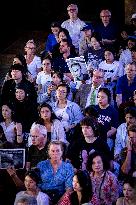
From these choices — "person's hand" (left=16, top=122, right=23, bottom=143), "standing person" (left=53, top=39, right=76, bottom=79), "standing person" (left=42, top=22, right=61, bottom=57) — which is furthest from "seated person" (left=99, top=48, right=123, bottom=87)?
"person's hand" (left=16, top=122, right=23, bottom=143)

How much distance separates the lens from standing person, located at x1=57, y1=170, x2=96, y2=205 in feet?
22.3

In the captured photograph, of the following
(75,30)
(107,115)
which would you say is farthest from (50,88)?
(75,30)

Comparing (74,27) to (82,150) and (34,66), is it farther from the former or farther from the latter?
(82,150)

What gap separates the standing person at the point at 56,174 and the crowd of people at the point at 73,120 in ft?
0.04

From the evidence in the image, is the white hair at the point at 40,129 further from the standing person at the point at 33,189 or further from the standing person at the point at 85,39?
the standing person at the point at 85,39

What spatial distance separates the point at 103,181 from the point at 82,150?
2.51 feet

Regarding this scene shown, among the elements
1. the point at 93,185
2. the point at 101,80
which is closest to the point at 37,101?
the point at 101,80

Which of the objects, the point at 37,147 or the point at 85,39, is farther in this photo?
the point at 85,39

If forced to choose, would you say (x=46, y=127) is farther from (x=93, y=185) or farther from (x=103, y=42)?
(x=103, y=42)

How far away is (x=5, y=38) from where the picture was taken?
44.0ft

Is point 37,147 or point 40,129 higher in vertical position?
point 40,129

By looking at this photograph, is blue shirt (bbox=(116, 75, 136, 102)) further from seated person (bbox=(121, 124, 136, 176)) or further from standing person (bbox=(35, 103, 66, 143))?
seated person (bbox=(121, 124, 136, 176))

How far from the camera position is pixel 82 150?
7703 millimetres

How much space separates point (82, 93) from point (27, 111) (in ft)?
3.22
